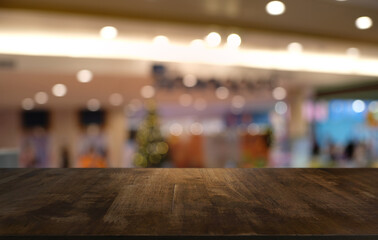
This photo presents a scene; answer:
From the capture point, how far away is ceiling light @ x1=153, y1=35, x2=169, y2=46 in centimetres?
507

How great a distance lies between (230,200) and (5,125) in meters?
13.2

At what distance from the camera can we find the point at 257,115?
20.0m

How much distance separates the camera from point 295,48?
575 cm

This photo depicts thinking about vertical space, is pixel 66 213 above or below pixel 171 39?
below

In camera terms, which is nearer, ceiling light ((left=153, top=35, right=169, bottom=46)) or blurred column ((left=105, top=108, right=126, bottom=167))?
ceiling light ((left=153, top=35, right=169, bottom=46))

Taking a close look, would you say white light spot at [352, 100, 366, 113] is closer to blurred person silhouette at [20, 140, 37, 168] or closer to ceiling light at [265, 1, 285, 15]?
ceiling light at [265, 1, 285, 15]

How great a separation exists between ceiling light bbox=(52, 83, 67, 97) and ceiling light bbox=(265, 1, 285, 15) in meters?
5.31

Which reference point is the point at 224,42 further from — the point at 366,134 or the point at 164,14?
the point at 366,134

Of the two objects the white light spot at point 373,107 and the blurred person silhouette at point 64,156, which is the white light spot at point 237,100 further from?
the blurred person silhouette at point 64,156

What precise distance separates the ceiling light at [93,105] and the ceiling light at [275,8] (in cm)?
738

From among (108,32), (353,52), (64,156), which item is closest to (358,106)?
(353,52)

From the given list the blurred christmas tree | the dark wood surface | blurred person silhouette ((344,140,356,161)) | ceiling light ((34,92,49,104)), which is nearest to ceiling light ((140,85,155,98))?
the blurred christmas tree

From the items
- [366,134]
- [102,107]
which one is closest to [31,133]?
[102,107]

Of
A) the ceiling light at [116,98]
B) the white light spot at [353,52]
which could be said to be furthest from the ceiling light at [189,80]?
the ceiling light at [116,98]
